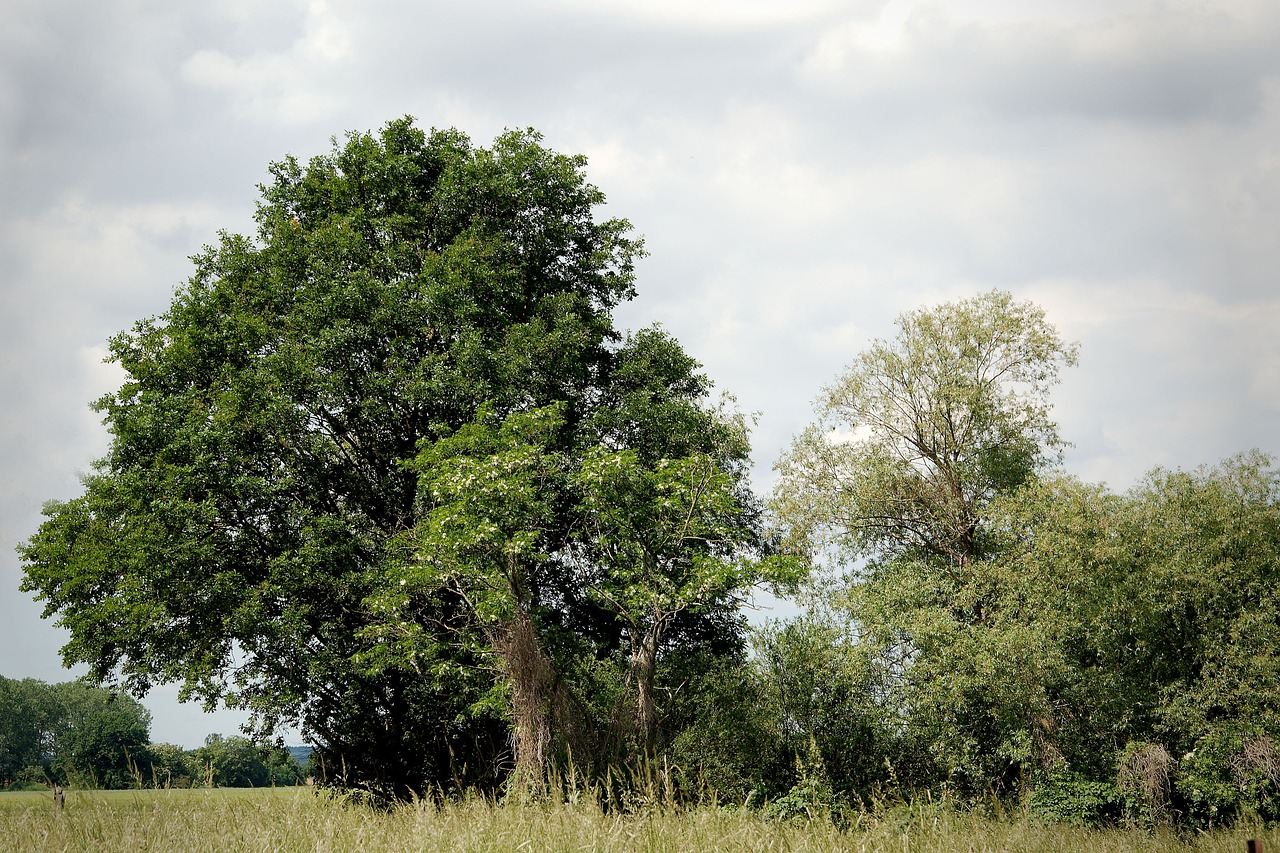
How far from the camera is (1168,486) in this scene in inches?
1014

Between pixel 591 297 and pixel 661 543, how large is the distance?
25.5ft

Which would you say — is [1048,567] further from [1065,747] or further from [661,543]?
[661,543]

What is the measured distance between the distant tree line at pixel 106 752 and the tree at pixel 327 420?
7.05 ft

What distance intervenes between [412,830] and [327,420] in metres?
16.2

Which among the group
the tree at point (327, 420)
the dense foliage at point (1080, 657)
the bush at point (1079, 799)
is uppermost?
the tree at point (327, 420)

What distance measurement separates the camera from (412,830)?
24.7 ft

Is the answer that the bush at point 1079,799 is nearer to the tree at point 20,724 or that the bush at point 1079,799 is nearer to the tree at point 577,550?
the tree at point 577,550

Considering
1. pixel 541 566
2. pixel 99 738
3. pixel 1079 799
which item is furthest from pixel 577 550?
pixel 99 738

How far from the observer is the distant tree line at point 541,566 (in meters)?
19.5

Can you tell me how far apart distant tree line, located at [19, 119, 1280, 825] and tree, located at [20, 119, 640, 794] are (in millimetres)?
90

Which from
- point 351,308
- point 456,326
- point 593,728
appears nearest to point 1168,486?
point 593,728

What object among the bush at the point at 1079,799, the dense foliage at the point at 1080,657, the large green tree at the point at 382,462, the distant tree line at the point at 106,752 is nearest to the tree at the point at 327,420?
the large green tree at the point at 382,462

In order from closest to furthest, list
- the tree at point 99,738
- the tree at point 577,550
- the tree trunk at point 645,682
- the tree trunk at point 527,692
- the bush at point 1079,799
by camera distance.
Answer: the tree at point 99,738
the tree trunk at point 527,692
the tree at point 577,550
the tree trunk at point 645,682
the bush at point 1079,799

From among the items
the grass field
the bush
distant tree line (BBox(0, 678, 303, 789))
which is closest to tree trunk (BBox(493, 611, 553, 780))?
distant tree line (BBox(0, 678, 303, 789))
